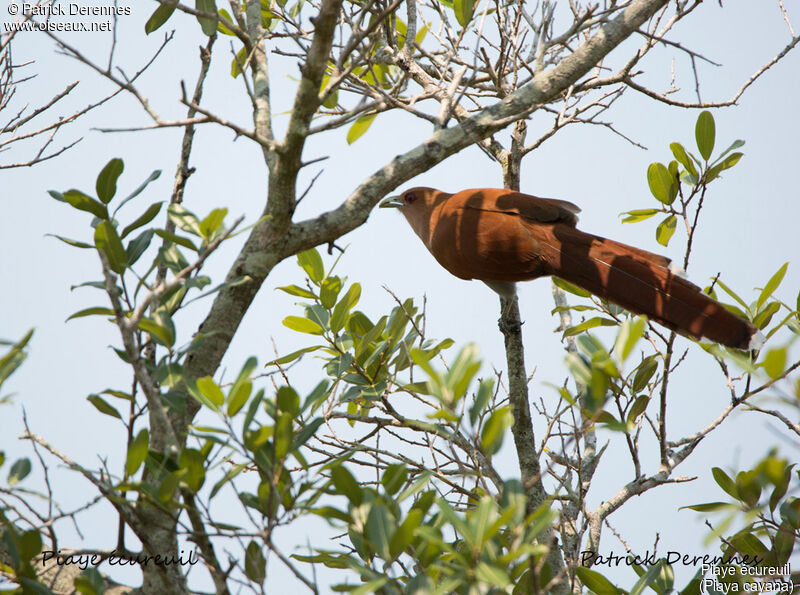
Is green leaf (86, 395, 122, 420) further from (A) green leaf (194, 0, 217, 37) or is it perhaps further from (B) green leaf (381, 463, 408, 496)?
(A) green leaf (194, 0, 217, 37)

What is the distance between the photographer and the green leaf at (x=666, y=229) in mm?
3236

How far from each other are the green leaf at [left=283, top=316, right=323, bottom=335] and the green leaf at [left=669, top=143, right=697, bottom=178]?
174cm

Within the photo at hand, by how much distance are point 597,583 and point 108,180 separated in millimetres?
1950

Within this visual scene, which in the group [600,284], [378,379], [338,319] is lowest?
[378,379]

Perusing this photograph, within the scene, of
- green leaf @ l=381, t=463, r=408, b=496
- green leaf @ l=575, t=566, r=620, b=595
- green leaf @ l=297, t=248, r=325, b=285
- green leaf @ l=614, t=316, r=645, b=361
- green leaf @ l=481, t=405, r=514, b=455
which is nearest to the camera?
green leaf @ l=614, t=316, r=645, b=361

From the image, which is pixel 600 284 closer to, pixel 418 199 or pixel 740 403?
pixel 740 403

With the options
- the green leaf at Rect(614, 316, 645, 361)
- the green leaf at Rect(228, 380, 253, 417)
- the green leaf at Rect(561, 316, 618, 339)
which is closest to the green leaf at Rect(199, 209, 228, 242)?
the green leaf at Rect(228, 380, 253, 417)

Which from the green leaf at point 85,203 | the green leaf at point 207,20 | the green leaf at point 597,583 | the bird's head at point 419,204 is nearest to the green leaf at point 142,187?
the green leaf at point 85,203

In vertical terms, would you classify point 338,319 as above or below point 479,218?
below

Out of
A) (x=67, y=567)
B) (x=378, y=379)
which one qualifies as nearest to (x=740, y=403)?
(x=378, y=379)

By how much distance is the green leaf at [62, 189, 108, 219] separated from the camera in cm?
199

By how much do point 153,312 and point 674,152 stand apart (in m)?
2.33

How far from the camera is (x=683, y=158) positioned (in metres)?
3.06

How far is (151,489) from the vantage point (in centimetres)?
170
